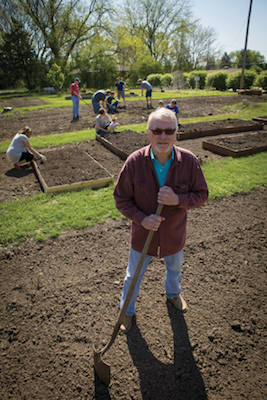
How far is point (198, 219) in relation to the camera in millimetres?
5031

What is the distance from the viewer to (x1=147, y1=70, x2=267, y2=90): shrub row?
28.1 metres

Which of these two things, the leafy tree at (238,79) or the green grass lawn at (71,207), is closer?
the green grass lawn at (71,207)

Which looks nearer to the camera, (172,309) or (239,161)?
(172,309)

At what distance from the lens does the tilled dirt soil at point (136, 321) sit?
232cm

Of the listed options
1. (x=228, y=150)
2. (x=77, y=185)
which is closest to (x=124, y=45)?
(x=228, y=150)

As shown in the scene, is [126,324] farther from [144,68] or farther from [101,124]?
[144,68]

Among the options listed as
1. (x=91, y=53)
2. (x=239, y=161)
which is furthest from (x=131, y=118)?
(x=91, y=53)

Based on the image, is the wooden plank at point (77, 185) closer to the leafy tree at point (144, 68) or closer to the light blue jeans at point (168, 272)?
the light blue jeans at point (168, 272)

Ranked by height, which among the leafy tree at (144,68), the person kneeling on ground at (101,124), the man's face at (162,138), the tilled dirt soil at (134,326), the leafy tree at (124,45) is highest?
the leafy tree at (124,45)

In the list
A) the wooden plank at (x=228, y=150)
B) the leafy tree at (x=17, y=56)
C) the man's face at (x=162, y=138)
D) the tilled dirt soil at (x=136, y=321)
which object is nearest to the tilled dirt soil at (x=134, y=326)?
the tilled dirt soil at (x=136, y=321)

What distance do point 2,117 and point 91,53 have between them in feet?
113

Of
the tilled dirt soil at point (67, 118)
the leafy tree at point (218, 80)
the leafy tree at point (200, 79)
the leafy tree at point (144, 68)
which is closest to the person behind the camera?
the tilled dirt soil at point (67, 118)

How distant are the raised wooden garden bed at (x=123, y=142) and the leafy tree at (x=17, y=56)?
35643mm

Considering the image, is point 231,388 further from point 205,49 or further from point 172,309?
point 205,49
